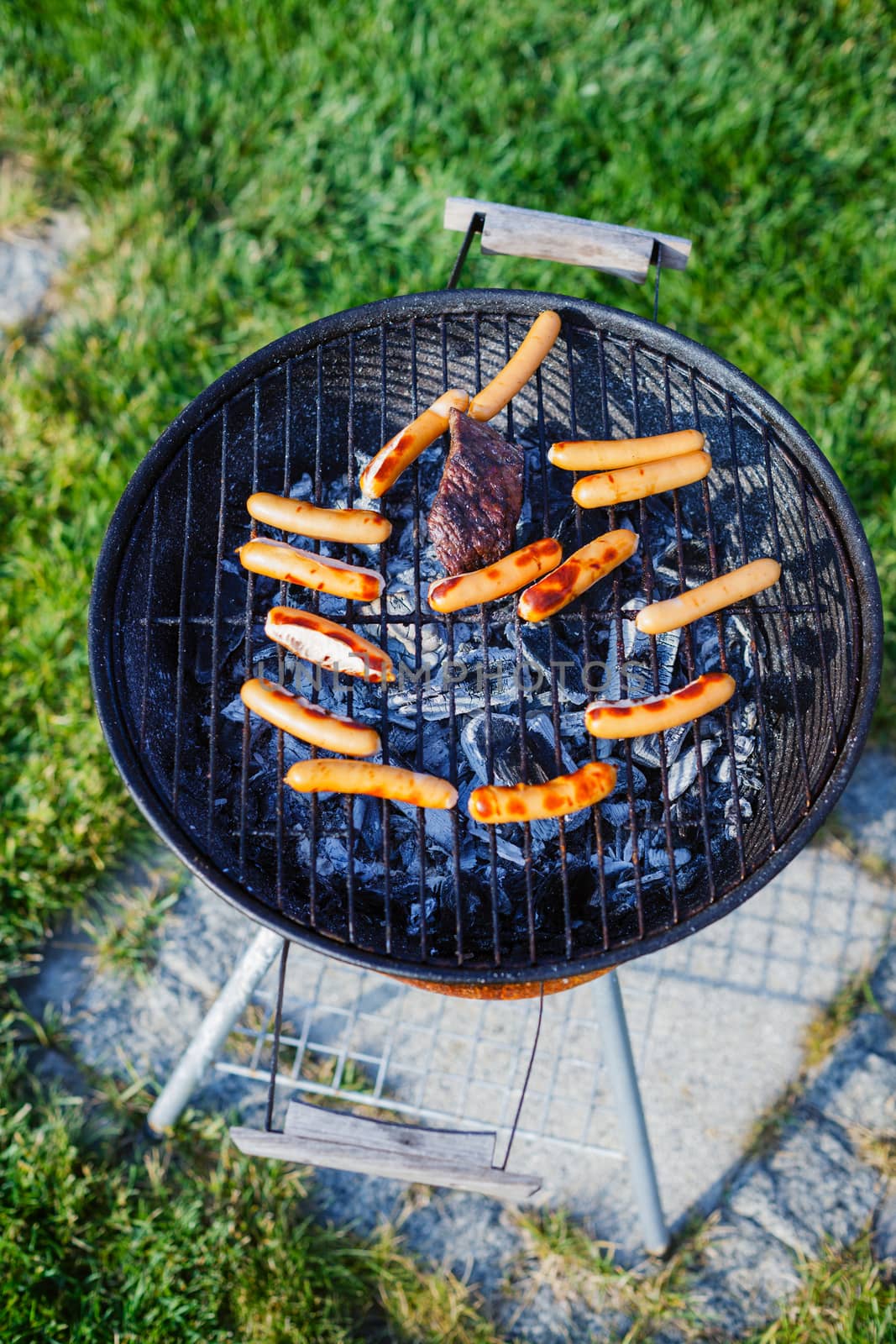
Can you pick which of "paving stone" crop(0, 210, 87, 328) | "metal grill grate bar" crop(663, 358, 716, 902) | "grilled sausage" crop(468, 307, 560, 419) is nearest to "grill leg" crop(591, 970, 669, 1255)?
"metal grill grate bar" crop(663, 358, 716, 902)

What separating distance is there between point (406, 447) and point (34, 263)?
2981 mm

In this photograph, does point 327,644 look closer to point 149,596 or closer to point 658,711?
point 149,596

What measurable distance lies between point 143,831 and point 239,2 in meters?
3.80

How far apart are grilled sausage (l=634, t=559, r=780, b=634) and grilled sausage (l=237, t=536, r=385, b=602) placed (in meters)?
0.67

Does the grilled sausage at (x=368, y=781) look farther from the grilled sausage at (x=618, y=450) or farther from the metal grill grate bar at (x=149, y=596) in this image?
the grilled sausage at (x=618, y=450)

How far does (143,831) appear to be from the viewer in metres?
3.79

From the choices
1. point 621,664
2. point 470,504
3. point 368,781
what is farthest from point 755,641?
point 368,781

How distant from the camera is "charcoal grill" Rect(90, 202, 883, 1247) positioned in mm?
2396

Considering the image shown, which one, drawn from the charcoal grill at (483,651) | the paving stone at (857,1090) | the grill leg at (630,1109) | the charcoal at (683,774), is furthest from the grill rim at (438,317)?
the paving stone at (857,1090)


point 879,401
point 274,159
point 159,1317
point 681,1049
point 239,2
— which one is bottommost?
point 159,1317

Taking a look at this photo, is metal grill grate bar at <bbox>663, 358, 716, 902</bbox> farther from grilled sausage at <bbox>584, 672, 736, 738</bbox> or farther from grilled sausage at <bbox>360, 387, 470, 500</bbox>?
grilled sausage at <bbox>360, 387, 470, 500</bbox>

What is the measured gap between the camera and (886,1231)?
3.32 metres

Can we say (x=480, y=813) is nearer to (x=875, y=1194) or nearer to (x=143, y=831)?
(x=143, y=831)

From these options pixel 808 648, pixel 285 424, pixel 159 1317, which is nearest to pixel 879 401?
pixel 808 648
